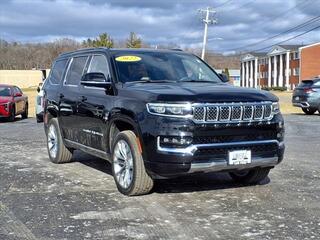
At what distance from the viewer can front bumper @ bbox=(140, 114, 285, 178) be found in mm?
5945

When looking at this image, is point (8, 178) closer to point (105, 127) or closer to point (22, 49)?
point (105, 127)

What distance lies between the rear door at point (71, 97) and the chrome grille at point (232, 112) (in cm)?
272

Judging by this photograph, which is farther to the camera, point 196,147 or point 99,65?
point 99,65

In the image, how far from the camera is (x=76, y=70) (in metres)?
8.54

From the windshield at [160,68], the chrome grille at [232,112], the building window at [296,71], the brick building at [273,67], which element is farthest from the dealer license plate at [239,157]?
the building window at [296,71]

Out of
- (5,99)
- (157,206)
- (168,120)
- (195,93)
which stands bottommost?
(157,206)

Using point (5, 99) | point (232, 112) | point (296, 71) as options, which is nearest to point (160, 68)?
point (232, 112)

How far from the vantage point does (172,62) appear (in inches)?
305

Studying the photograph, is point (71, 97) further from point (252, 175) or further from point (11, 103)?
point (11, 103)

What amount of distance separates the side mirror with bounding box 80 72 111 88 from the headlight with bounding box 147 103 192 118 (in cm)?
115

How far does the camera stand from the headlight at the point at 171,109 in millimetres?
5930

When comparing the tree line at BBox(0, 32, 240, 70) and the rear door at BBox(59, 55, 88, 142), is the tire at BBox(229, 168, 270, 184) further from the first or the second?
the tree line at BBox(0, 32, 240, 70)

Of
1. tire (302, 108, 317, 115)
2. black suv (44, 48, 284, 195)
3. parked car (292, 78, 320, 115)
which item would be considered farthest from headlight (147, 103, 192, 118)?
tire (302, 108, 317, 115)

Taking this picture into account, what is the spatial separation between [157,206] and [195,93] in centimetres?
137
